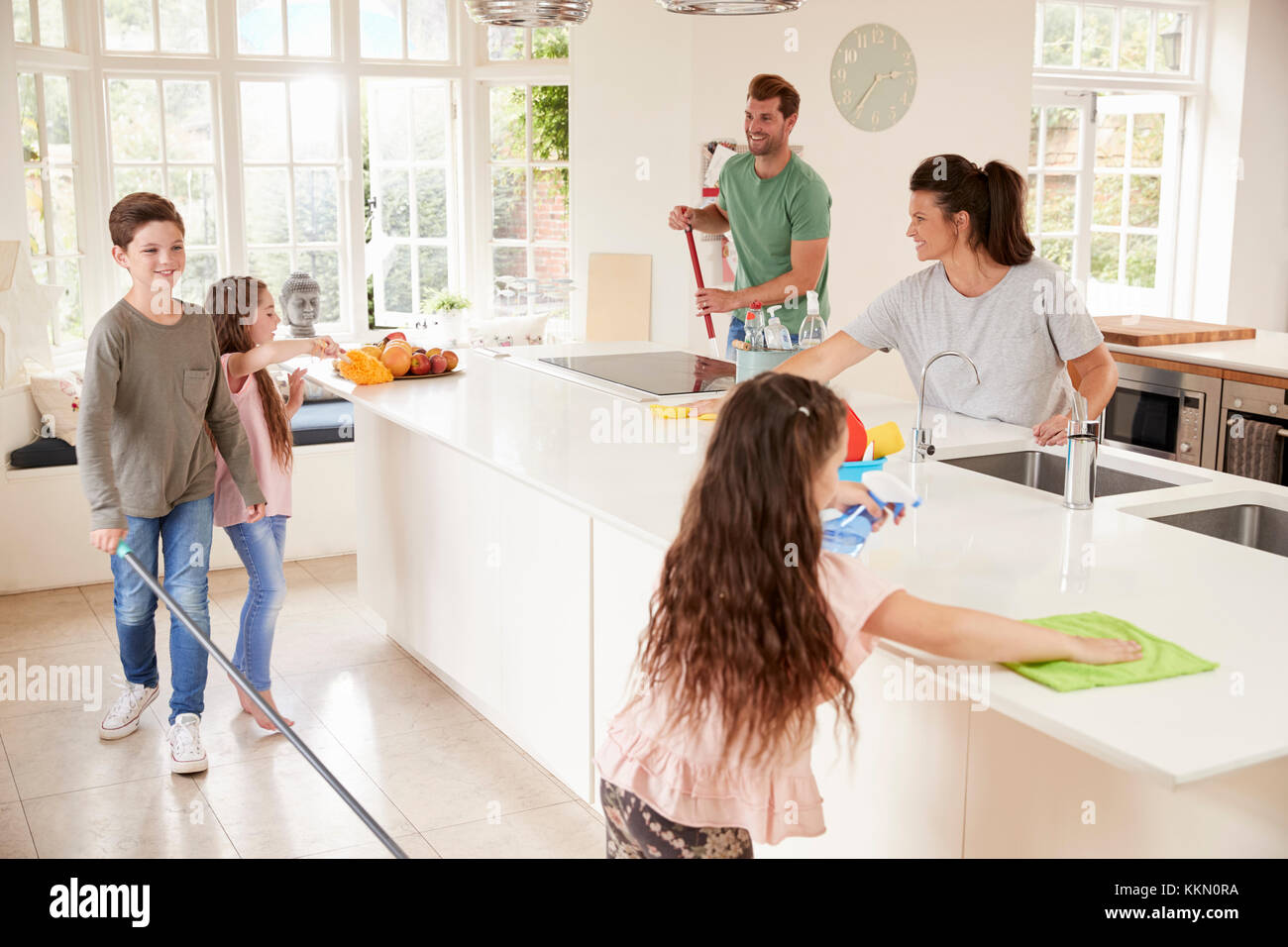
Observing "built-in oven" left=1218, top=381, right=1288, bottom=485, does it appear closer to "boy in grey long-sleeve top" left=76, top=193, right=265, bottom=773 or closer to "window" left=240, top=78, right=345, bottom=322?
"boy in grey long-sleeve top" left=76, top=193, right=265, bottom=773

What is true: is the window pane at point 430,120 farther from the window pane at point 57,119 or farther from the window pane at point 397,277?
the window pane at point 57,119

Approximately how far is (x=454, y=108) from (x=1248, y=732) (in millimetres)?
5410

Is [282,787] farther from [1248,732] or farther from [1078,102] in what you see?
[1078,102]

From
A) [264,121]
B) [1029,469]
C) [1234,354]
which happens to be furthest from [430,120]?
[1029,469]

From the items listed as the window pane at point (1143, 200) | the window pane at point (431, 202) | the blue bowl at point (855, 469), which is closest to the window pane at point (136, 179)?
the window pane at point (431, 202)

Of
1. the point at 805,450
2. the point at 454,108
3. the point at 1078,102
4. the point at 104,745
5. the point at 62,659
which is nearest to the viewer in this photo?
the point at 805,450

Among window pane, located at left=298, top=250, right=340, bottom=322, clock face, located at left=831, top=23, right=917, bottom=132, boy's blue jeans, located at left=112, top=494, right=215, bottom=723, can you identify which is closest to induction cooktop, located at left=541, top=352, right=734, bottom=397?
boy's blue jeans, located at left=112, top=494, right=215, bottom=723

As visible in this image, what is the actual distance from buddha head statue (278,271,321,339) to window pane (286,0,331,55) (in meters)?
1.04

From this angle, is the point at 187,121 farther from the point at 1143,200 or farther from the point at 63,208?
the point at 1143,200

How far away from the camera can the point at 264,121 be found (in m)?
5.82

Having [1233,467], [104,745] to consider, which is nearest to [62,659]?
[104,745]

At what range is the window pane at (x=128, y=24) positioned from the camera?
5449 millimetres

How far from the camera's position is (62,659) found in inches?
162

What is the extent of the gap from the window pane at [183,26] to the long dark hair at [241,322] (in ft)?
8.58
